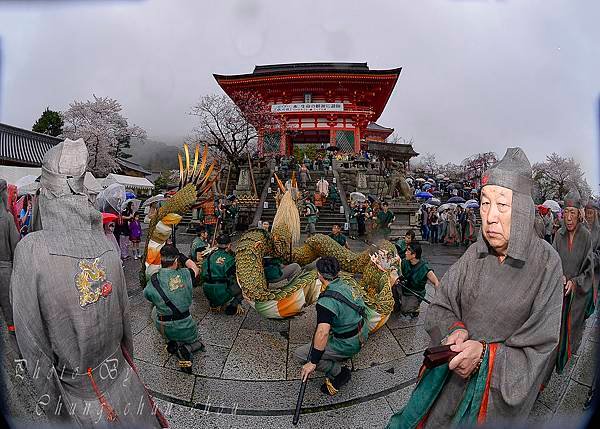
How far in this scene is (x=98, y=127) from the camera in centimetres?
2141

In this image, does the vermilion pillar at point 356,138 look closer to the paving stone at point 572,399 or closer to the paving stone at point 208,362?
the paving stone at point 208,362

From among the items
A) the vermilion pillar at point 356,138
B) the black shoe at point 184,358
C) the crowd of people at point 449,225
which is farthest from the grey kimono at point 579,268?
the vermilion pillar at point 356,138

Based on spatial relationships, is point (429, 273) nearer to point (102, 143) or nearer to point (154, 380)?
point (154, 380)

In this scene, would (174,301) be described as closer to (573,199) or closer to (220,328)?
(220,328)

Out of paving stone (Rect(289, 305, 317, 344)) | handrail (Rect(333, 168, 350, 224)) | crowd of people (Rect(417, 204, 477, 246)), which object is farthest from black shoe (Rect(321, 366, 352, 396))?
crowd of people (Rect(417, 204, 477, 246))

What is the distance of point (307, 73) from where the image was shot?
27359 millimetres

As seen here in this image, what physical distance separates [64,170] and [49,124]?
2581 cm

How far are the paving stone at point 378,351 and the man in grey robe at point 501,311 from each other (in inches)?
89.2

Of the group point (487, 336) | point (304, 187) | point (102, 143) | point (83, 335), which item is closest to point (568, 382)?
point (487, 336)

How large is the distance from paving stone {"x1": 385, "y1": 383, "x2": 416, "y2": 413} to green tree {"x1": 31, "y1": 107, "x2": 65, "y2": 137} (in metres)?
25.6

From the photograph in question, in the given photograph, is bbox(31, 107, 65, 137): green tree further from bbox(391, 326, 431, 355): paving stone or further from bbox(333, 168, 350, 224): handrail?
bbox(391, 326, 431, 355): paving stone

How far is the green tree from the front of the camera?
2230 centimetres

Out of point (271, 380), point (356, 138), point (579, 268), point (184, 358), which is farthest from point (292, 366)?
point (356, 138)

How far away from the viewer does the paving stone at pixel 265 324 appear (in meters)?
5.36
